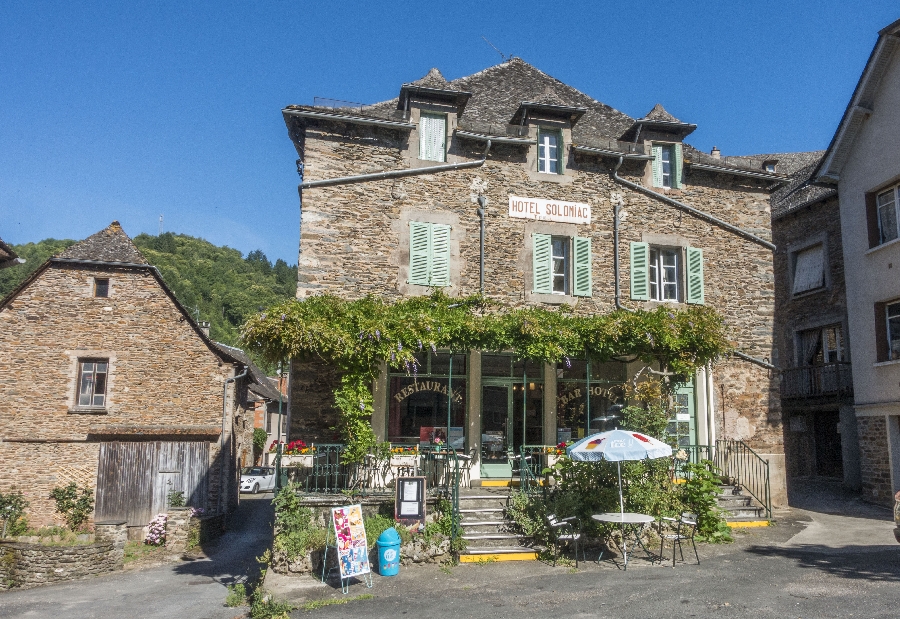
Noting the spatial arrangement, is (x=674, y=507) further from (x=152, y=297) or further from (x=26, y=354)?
(x=26, y=354)

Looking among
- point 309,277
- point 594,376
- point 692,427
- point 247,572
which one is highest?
point 309,277

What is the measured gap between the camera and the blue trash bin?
379 inches

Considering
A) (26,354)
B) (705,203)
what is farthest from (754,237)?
(26,354)

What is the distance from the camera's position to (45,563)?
13.3m

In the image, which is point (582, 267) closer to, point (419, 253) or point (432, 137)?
point (419, 253)

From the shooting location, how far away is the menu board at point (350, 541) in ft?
29.9

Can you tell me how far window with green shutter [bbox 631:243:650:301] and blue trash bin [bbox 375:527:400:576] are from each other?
7.74 metres

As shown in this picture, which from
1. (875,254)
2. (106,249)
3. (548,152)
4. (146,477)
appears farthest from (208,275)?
(875,254)

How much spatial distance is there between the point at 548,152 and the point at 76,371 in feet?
42.0

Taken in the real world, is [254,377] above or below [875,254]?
below

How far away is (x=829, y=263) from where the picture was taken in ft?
65.3

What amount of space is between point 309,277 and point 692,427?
8565 mm

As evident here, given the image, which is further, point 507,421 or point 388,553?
point 507,421

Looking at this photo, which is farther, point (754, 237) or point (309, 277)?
point (754, 237)
